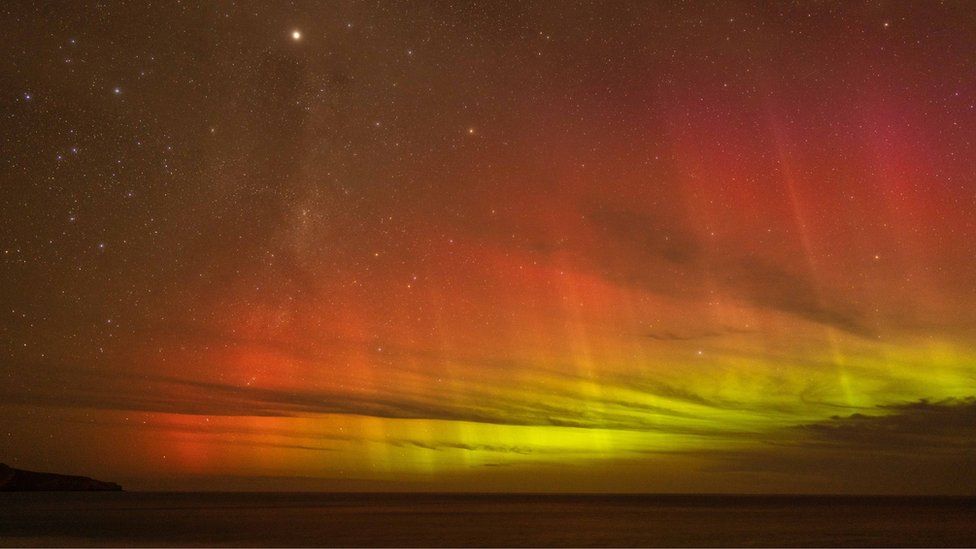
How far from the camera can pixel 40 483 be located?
187 metres

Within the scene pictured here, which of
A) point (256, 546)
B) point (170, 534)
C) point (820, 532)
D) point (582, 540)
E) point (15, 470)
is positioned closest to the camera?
point (256, 546)

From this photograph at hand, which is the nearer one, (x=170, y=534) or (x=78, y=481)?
(x=170, y=534)

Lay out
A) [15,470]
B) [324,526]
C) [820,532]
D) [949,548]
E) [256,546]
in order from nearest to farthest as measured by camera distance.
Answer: [256,546] < [949,548] < [820,532] < [324,526] < [15,470]

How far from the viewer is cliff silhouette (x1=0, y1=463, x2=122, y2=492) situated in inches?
7160

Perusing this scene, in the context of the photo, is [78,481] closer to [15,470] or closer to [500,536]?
[15,470]

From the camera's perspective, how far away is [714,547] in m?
33.8

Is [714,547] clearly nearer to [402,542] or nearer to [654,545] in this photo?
[654,545]

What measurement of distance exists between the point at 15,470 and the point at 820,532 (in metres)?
202

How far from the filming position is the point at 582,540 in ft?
122

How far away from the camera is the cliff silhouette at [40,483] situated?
597 ft

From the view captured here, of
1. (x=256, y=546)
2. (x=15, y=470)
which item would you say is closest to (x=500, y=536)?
(x=256, y=546)

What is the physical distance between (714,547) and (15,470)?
204202mm

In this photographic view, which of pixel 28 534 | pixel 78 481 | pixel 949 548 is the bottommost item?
pixel 949 548

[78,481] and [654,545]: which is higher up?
[78,481]
